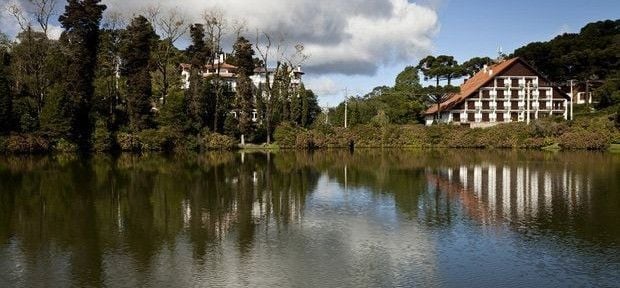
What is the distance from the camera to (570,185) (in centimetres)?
3216

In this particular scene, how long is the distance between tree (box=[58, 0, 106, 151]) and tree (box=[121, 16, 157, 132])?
3.94 meters

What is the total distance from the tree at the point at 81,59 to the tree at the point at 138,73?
12.9 feet

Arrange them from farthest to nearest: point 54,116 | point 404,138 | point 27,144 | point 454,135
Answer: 1. point 404,138
2. point 454,135
3. point 54,116
4. point 27,144

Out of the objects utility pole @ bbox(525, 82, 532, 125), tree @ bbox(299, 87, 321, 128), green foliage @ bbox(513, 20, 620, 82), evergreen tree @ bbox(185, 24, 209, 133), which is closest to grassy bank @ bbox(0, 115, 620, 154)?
evergreen tree @ bbox(185, 24, 209, 133)

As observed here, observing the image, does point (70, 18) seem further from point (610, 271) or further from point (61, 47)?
point (610, 271)

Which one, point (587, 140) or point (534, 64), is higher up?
point (534, 64)

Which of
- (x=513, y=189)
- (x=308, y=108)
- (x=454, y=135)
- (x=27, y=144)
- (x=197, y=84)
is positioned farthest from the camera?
(x=308, y=108)

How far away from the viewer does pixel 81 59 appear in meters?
62.9

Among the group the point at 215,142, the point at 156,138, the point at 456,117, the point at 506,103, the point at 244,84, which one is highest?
the point at 244,84

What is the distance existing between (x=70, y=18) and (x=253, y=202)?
153 ft

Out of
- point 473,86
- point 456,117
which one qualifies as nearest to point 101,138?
point 456,117

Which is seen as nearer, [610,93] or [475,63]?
[610,93]

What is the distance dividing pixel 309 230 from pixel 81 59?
50573 millimetres

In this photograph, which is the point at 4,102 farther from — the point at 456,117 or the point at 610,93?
the point at 610,93
